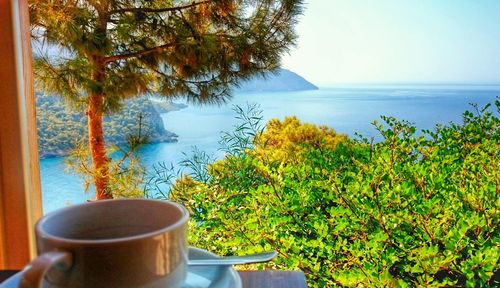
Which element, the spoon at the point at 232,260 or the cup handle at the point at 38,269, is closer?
the cup handle at the point at 38,269

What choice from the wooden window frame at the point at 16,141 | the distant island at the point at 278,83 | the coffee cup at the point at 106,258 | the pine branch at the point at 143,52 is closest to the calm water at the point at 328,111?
the distant island at the point at 278,83

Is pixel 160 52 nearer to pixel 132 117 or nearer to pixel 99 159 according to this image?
pixel 132 117

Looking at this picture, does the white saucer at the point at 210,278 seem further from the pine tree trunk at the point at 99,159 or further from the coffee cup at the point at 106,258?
the pine tree trunk at the point at 99,159

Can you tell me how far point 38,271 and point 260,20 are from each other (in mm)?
1244

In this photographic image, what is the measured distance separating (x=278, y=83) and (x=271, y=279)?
1052 millimetres

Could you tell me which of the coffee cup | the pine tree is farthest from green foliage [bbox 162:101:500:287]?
the coffee cup

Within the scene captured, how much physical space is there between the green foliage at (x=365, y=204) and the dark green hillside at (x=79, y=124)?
213 mm

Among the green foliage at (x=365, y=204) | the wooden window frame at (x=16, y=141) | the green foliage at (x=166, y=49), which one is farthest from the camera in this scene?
the green foliage at (x=166, y=49)

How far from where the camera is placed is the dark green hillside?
4.62ft

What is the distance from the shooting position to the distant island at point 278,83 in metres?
1.49

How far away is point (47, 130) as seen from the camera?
1.41 meters

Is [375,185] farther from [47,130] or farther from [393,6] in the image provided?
[47,130]

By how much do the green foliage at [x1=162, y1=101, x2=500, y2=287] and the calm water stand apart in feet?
0.13

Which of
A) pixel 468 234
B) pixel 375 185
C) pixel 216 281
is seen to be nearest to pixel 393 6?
pixel 375 185
